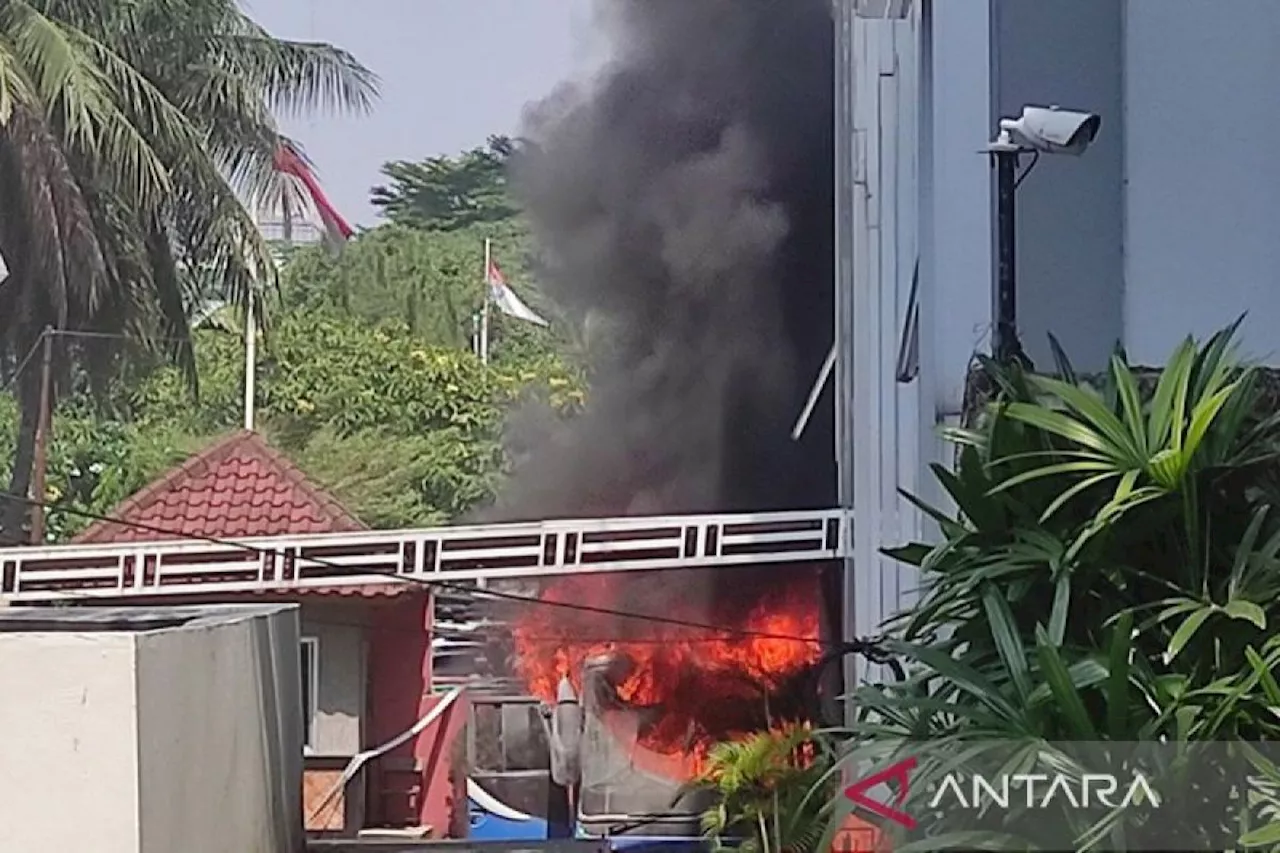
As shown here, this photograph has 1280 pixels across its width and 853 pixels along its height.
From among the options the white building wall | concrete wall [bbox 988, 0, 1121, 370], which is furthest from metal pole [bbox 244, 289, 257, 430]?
concrete wall [bbox 988, 0, 1121, 370]

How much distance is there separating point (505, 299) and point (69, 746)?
98.0 inches

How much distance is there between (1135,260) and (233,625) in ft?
6.98

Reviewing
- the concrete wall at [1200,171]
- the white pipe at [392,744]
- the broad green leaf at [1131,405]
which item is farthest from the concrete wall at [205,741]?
the concrete wall at [1200,171]

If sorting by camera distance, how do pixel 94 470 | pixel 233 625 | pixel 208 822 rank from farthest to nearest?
pixel 94 470 → pixel 233 625 → pixel 208 822

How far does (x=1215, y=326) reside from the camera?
259 cm

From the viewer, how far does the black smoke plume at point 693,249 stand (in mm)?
4637

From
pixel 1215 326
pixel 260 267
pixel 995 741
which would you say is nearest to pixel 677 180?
pixel 260 267

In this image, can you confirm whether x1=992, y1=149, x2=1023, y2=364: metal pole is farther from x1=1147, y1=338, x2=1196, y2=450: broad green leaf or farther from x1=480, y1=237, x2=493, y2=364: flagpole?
x1=480, y1=237, x2=493, y2=364: flagpole

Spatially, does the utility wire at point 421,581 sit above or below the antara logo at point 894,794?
above

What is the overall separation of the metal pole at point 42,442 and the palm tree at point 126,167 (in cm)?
3

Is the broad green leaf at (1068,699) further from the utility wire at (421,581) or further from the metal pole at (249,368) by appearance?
the metal pole at (249,368)

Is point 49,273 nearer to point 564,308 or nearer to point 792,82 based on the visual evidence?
point 564,308

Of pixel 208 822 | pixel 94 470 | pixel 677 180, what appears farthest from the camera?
pixel 677 180

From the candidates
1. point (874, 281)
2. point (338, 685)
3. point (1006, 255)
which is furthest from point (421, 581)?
point (1006, 255)
